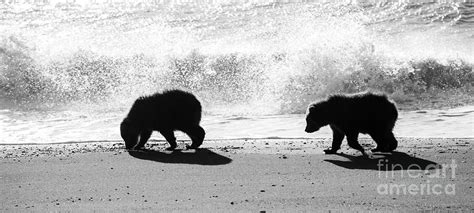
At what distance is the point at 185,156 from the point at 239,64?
10.1 metres

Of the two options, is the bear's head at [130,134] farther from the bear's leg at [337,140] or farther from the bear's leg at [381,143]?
the bear's leg at [381,143]

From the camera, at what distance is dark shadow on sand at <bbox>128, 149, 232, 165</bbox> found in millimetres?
7516

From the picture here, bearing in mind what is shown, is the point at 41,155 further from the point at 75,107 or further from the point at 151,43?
the point at 151,43

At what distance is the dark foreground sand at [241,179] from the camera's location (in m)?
5.44

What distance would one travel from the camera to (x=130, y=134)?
8.75 meters

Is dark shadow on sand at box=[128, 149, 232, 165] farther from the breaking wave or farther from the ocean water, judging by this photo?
the ocean water

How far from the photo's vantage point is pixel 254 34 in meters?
23.2

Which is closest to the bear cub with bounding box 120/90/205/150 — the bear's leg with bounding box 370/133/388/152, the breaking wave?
the breaking wave

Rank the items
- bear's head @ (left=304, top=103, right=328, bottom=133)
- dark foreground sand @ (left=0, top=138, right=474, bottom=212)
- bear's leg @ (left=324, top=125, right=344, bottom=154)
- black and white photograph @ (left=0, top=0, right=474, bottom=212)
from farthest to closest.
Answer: bear's head @ (left=304, top=103, right=328, bottom=133), bear's leg @ (left=324, top=125, right=344, bottom=154), black and white photograph @ (left=0, top=0, right=474, bottom=212), dark foreground sand @ (left=0, top=138, right=474, bottom=212)

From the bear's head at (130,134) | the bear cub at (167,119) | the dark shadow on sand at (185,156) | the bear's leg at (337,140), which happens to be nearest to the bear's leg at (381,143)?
the bear's leg at (337,140)

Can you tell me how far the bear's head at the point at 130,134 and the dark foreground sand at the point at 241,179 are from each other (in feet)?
0.56

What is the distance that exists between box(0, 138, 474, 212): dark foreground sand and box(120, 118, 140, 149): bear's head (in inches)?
6.7

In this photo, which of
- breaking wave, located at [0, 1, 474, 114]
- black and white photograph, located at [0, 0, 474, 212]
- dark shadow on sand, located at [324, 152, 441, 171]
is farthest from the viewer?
breaking wave, located at [0, 1, 474, 114]

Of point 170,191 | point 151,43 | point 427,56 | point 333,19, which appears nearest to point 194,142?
point 170,191
